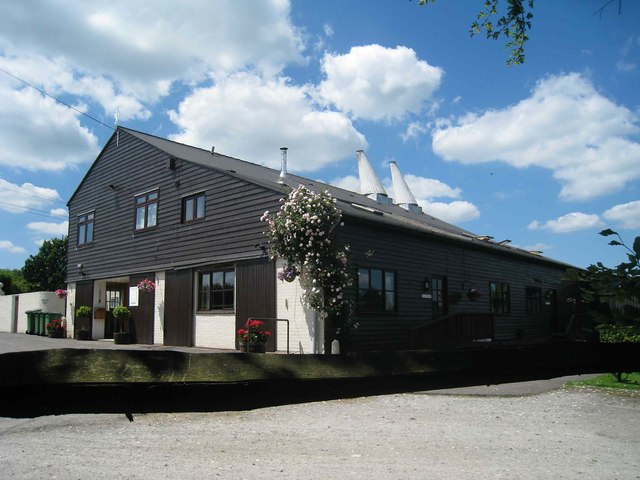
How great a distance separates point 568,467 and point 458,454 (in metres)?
0.90

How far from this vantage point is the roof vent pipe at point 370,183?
26.3 m

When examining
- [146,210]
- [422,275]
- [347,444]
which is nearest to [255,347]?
[422,275]

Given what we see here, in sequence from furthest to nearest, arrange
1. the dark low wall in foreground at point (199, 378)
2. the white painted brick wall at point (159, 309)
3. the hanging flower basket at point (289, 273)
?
the white painted brick wall at point (159, 309)
the hanging flower basket at point (289, 273)
the dark low wall in foreground at point (199, 378)

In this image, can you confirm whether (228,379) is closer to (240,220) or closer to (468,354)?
(468,354)

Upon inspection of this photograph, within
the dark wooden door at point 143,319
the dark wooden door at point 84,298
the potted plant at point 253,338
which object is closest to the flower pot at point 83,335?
the dark wooden door at point 84,298

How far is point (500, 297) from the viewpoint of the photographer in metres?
21.2

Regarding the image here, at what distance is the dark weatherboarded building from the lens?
14.4 metres

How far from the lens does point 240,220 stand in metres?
15.3

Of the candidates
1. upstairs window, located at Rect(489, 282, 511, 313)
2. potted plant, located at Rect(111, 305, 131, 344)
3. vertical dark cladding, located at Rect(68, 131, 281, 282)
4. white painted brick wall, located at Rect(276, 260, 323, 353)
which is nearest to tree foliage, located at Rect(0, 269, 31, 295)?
vertical dark cladding, located at Rect(68, 131, 281, 282)

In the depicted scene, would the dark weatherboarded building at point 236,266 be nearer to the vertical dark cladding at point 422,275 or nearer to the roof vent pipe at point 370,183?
the vertical dark cladding at point 422,275

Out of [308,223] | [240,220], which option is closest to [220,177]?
[240,220]

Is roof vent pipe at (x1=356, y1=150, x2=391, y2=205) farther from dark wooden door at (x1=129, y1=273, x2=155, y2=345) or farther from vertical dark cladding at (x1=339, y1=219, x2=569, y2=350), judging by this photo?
dark wooden door at (x1=129, y1=273, x2=155, y2=345)

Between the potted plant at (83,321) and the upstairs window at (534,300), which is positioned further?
the upstairs window at (534,300)

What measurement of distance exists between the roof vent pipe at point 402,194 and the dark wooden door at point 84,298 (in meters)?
15.7
